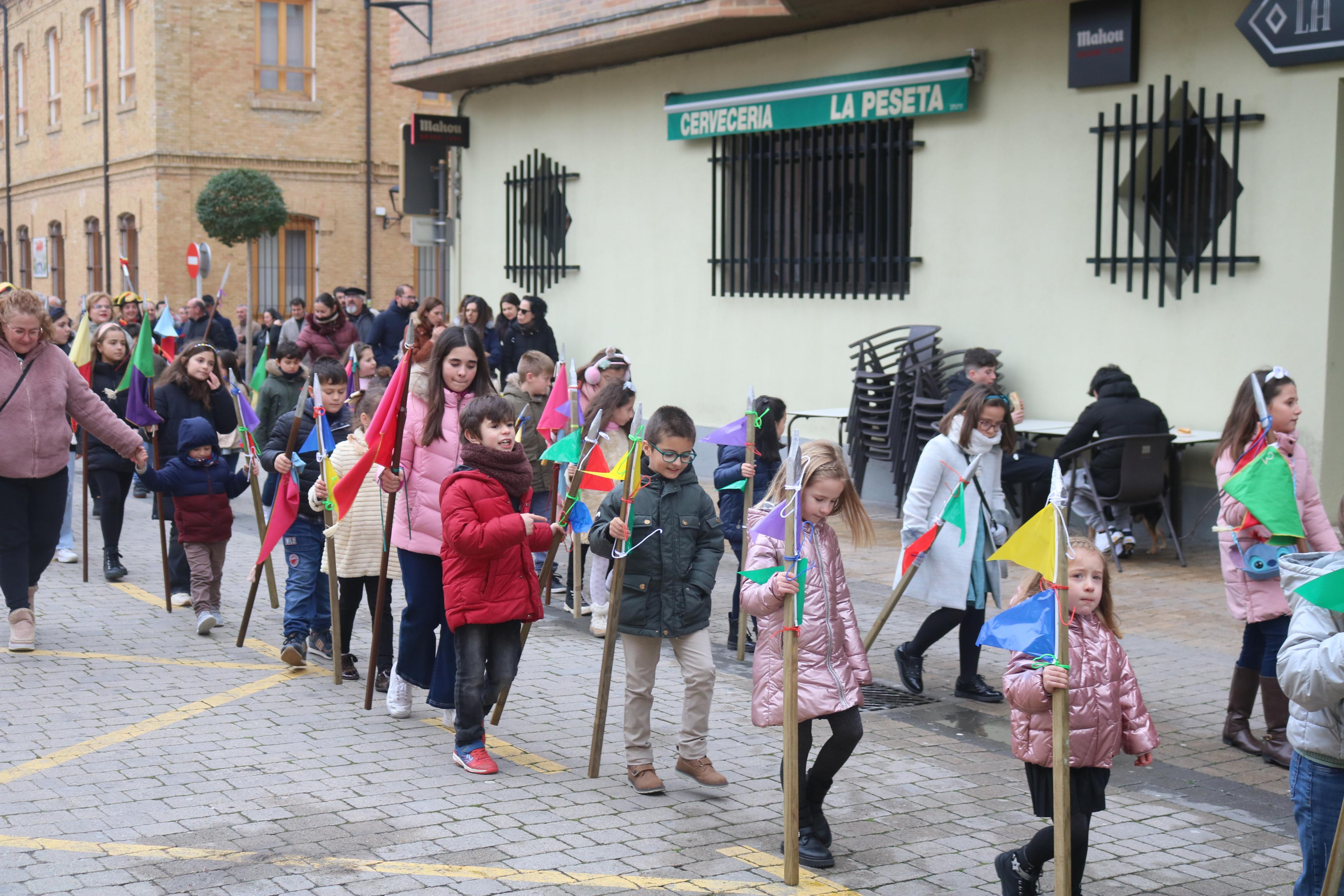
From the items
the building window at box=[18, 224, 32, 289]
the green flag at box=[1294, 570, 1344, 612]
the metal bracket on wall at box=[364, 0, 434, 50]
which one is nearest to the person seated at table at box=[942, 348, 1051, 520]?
the green flag at box=[1294, 570, 1344, 612]

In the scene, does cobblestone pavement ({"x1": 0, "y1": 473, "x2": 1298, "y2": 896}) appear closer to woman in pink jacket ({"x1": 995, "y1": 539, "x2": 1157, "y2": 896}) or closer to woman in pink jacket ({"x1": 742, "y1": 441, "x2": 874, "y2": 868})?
woman in pink jacket ({"x1": 742, "y1": 441, "x2": 874, "y2": 868})

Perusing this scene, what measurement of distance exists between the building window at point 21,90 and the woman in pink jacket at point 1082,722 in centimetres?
4235

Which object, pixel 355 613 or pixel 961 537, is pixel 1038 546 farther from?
pixel 355 613

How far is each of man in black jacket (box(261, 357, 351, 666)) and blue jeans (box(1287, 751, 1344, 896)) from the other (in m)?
5.11

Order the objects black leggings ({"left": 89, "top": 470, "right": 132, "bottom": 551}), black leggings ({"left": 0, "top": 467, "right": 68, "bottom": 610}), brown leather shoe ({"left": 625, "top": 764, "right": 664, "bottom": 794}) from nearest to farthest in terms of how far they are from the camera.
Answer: brown leather shoe ({"left": 625, "top": 764, "right": 664, "bottom": 794}), black leggings ({"left": 0, "top": 467, "right": 68, "bottom": 610}), black leggings ({"left": 89, "top": 470, "right": 132, "bottom": 551})

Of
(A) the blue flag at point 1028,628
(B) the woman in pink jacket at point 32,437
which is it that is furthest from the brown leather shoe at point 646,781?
(B) the woman in pink jacket at point 32,437

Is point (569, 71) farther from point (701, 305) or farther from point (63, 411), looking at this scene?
point (63, 411)

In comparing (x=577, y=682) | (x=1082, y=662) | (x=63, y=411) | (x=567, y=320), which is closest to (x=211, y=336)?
(x=567, y=320)

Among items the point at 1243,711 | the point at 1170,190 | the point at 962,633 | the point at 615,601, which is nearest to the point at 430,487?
the point at 615,601

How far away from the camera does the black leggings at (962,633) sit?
7.35m

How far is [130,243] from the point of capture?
3341cm

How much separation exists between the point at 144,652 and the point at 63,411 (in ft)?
4.69

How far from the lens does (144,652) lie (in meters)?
8.07

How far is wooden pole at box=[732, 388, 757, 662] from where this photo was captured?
727cm
